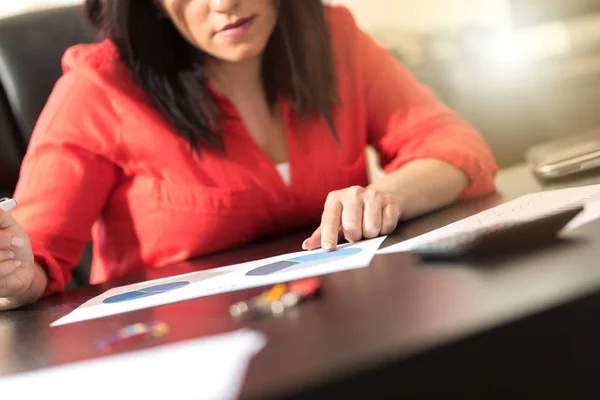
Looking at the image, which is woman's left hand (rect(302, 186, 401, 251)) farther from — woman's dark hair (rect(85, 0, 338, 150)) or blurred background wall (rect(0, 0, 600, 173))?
blurred background wall (rect(0, 0, 600, 173))

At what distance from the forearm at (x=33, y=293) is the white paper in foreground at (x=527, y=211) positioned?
40 cm

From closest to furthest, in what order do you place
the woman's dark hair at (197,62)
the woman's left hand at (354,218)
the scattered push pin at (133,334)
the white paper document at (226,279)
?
the scattered push pin at (133,334), the white paper document at (226,279), the woman's left hand at (354,218), the woman's dark hair at (197,62)

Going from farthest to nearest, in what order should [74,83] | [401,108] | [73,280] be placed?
[73,280] < [401,108] < [74,83]

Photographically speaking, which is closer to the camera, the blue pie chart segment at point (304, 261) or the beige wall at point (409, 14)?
the blue pie chart segment at point (304, 261)

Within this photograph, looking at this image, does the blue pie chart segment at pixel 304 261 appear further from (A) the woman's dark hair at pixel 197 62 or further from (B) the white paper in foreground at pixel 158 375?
(A) the woman's dark hair at pixel 197 62

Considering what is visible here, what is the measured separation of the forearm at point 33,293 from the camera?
2.32ft

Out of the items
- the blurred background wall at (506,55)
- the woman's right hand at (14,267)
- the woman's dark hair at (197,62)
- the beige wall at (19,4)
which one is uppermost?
the beige wall at (19,4)

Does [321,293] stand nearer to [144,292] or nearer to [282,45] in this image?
[144,292]

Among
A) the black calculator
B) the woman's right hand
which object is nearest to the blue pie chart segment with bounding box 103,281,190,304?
the woman's right hand

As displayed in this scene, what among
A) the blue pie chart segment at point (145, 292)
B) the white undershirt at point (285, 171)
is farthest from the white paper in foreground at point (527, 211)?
the white undershirt at point (285, 171)

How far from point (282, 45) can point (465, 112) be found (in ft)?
2.34

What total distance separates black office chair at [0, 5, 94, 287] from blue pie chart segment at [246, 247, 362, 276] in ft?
2.27

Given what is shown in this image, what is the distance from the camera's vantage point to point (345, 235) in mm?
683

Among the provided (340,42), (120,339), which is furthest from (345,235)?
(340,42)
